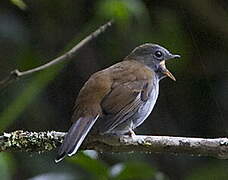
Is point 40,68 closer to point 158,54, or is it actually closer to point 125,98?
point 125,98

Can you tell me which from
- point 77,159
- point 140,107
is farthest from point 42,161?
point 140,107

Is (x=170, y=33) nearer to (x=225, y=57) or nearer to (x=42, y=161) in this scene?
(x=225, y=57)

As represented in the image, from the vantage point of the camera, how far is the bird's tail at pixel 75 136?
10.3 feet

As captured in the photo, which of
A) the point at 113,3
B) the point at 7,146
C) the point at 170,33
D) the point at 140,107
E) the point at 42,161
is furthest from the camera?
the point at 170,33

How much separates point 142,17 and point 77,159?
1677mm

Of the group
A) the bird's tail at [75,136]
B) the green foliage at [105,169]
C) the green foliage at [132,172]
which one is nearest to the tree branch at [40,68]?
the bird's tail at [75,136]

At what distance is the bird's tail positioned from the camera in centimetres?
315

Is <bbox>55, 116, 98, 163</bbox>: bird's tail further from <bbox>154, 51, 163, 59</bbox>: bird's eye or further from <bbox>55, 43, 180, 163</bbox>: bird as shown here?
<bbox>154, 51, 163, 59</bbox>: bird's eye

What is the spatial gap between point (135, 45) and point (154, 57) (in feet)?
3.95

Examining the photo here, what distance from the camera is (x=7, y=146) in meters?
3.30

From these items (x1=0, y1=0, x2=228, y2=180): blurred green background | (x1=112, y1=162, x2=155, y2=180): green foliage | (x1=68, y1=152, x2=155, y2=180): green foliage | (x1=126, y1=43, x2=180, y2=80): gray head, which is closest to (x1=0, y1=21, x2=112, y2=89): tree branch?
(x1=126, y1=43, x2=180, y2=80): gray head

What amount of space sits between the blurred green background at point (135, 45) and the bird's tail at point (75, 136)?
1783mm

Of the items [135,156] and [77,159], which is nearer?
[77,159]

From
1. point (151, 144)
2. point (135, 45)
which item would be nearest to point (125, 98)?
point (151, 144)
